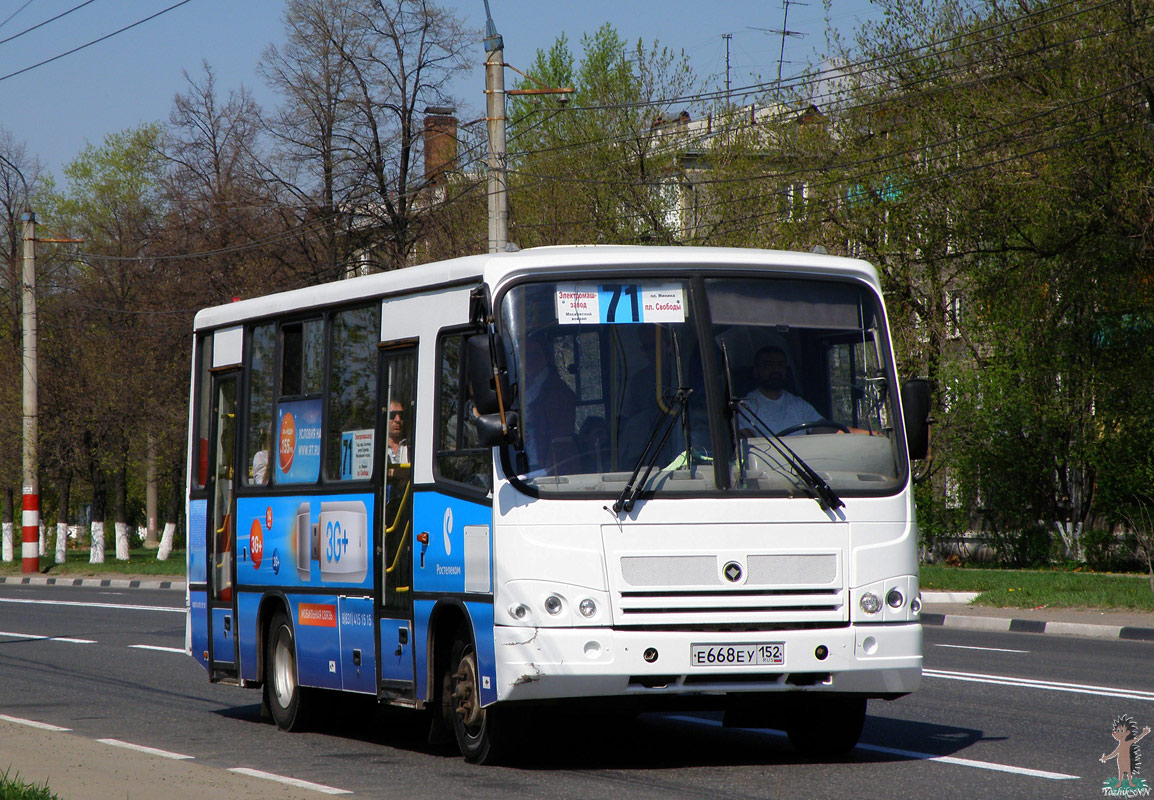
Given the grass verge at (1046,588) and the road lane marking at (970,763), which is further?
the grass verge at (1046,588)

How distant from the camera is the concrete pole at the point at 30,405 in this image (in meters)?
37.9

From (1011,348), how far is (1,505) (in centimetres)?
5417

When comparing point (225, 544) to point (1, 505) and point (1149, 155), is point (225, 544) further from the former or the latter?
point (1, 505)

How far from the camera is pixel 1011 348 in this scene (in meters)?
31.0

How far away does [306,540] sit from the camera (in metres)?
10.6

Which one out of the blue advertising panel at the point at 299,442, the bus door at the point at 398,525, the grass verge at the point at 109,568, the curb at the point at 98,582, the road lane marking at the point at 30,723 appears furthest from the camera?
the grass verge at the point at 109,568

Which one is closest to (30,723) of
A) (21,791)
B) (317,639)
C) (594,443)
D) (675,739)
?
(317,639)

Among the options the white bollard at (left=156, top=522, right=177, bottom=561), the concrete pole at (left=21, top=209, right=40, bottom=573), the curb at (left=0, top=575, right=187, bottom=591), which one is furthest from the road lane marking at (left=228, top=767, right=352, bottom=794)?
the white bollard at (left=156, top=522, right=177, bottom=561)

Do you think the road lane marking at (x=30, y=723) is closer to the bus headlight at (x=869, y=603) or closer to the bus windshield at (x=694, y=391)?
the bus windshield at (x=694, y=391)

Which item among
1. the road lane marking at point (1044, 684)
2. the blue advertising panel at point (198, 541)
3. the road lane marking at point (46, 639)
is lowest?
the road lane marking at point (46, 639)

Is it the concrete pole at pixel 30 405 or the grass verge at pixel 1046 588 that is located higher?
the concrete pole at pixel 30 405

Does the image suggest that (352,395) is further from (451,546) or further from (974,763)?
(974,763)

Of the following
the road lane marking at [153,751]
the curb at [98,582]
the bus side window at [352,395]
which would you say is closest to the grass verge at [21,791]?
the road lane marking at [153,751]

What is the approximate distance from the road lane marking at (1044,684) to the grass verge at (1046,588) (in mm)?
7651
